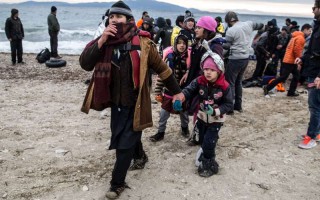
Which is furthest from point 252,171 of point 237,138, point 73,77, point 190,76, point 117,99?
point 73,77

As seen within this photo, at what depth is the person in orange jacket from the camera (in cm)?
793

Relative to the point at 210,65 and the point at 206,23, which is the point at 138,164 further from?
the point at 206,23

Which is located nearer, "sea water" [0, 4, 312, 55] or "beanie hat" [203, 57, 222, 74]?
"beanie hat" [203, 57, 222, 74]

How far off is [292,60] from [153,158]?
5420 mm

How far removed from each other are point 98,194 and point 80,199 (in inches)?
8.4

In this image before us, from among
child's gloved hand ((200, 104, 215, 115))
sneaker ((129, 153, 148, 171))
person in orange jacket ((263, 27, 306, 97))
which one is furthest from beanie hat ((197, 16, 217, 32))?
person in orange jacket ((263, 27, 306, 97))

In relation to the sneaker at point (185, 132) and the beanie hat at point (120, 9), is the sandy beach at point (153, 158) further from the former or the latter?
the beanie hat at point (120, 9)

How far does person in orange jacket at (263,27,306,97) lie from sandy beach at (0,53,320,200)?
120cm

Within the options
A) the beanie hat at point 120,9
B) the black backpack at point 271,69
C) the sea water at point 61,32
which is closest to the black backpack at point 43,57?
the sea water at point 61,32

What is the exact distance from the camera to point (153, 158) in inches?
179

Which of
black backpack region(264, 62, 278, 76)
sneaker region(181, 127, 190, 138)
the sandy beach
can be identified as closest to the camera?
the sandy beach

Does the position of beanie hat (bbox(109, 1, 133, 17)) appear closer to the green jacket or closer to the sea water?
the green jacket

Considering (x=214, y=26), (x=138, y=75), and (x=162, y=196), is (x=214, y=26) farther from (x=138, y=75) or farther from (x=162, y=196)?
(x=162, y=196)

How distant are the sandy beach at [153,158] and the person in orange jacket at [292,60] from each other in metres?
1.20
